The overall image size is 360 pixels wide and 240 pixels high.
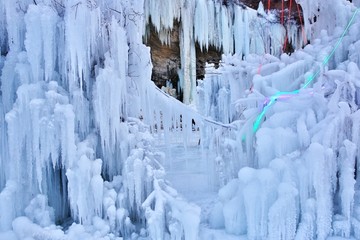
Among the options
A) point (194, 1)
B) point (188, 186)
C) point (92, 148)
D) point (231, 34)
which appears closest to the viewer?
point (92, 148)

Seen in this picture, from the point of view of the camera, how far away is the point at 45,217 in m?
3.45

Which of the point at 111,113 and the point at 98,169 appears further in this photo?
the point at 111,113

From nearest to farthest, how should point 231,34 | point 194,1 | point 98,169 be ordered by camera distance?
point 98,169, point 194,1, point 231,34

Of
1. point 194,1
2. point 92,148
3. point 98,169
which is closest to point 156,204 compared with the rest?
point 98,169

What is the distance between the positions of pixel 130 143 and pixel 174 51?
34.8 ft

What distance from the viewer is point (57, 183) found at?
3.93 metres

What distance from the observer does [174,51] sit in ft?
46.8

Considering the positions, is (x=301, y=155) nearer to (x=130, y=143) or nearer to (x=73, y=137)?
(x=130, y=143)

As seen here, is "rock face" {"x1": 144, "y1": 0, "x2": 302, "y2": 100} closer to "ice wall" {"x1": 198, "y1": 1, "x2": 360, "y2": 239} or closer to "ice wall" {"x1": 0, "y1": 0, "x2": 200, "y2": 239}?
"ice wall" {"x1": 198, "y1": 1, "x2": 360, "y2": 239}

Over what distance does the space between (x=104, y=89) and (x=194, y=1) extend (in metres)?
8.88

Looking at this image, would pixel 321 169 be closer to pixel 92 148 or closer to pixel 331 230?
pixel 331 230

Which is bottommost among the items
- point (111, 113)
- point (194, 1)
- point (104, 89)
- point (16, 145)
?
point (16, 145)

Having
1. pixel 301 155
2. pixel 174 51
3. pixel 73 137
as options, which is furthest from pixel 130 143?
pixel 174 51

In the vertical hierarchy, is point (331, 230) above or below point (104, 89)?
below
